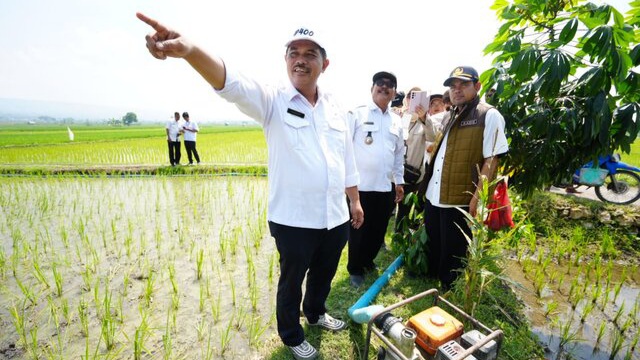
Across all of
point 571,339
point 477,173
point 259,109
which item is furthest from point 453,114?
point 571,339

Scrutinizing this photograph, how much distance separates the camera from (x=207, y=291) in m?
2.65

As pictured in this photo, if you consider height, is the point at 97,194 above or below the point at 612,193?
below

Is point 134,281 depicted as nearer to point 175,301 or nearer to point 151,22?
point 175,301

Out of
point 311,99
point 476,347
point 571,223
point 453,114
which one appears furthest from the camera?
point 571,223

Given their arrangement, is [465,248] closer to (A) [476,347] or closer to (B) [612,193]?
(A) [476,347]

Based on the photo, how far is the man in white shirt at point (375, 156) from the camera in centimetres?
258

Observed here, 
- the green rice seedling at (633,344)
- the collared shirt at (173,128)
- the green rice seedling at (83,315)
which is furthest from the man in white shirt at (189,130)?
the green rice seedling at (633,344)

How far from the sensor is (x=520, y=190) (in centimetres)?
270

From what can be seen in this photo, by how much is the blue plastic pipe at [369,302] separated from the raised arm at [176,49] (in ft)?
4.89

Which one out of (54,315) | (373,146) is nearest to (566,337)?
(373,146)

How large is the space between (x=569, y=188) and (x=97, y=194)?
9382 millimetres

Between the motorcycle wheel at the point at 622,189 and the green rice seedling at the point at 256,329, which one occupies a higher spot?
the motorcycle wheel at the point at 622,189

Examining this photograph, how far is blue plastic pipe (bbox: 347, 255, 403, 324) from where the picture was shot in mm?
1696

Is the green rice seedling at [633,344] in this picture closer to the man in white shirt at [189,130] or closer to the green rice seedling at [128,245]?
the green rice seedling at [128,245]
